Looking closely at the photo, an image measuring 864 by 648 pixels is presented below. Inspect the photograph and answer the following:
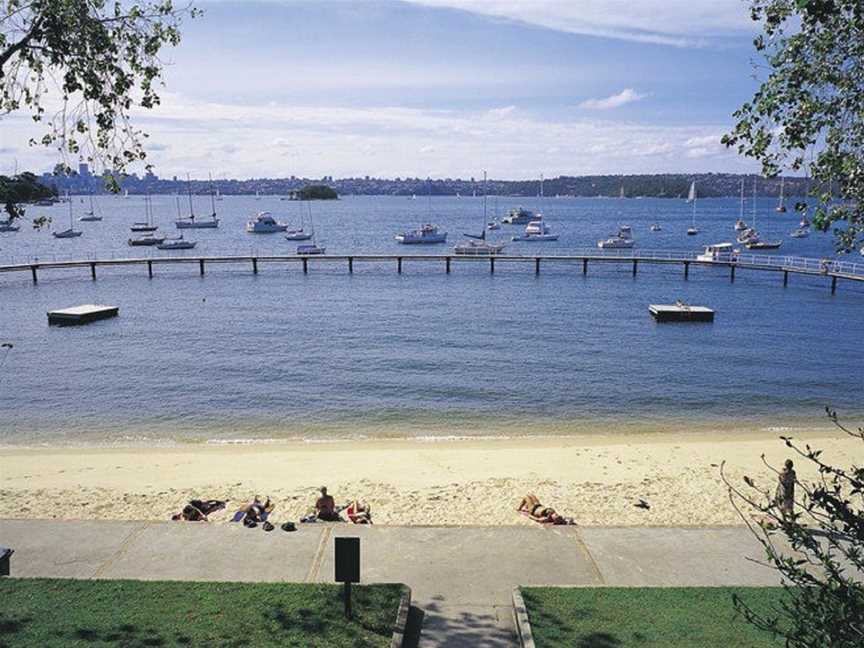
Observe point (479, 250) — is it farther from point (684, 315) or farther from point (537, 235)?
point (684, 315)

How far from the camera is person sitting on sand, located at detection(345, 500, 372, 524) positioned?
13991 millimetres

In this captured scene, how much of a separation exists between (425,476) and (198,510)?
665cm

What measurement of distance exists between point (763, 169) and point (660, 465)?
12347 millimetres

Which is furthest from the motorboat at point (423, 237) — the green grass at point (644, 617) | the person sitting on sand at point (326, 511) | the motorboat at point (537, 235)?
the green grass at point (644, 617)

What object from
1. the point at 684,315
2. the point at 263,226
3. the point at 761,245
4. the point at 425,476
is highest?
the point at 263,226

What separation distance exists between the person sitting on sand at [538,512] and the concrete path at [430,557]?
1.17 meters

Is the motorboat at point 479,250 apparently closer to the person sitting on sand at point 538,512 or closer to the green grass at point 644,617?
the person sitting on sand at point 538,512

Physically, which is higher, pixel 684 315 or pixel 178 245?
pixel 178 245

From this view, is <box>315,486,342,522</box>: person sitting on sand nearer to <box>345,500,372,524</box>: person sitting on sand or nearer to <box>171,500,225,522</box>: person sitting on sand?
<box>345,500,372,524</box>: person sitting on sand

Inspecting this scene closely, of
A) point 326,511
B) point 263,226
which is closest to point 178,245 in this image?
point 263,226

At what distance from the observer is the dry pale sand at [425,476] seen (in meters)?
16.2

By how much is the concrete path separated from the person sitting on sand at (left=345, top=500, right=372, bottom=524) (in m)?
1.20

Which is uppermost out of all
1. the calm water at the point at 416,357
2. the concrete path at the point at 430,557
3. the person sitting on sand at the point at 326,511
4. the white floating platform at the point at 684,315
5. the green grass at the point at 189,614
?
the green grass at the point at 189,614

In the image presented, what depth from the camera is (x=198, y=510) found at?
14508 mm
